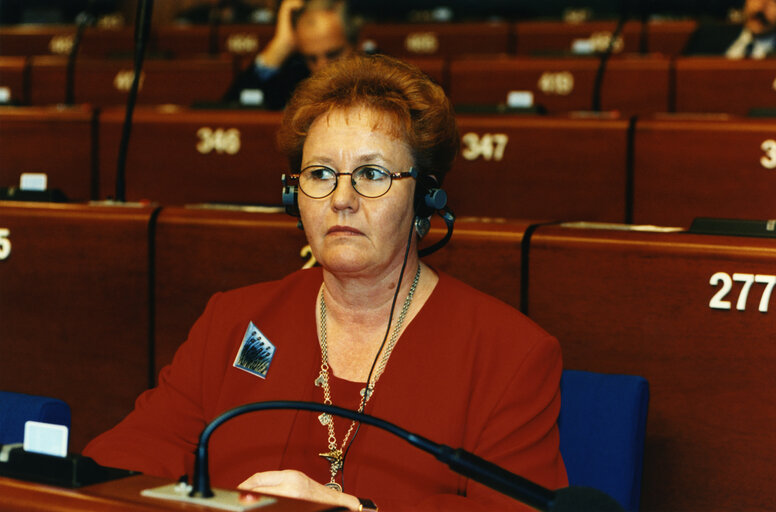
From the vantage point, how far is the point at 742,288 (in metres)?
1.61

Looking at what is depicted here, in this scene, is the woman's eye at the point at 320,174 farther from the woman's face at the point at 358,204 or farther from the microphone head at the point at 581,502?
the microphone head at the point at 581,502

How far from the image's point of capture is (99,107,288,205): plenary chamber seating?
9.27ft

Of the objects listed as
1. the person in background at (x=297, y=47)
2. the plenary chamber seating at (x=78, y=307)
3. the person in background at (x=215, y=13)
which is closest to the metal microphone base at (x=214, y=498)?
the plenary chamber seating at (x=78, y=307)

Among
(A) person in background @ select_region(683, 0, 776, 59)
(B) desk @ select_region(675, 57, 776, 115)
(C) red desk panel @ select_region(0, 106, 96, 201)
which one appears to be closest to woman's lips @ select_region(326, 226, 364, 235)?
(C) red desk panel @ select_region(0, 106, 96, 201)

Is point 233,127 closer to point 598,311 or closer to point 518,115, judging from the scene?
point 518,115

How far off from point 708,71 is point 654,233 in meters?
2.23

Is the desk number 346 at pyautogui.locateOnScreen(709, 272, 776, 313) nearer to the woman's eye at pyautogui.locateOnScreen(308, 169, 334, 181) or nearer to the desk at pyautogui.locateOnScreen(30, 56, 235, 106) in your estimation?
the woman's eye at pyautogui.locateOnScreen(308, 169, 334, 181)

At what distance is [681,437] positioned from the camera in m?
1.66

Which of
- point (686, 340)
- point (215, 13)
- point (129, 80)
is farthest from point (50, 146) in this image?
point (215, 13)

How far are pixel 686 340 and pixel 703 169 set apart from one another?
92 cm

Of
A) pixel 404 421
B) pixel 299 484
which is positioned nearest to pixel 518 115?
pixel 404 421

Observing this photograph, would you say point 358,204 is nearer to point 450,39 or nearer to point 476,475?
point 476,475

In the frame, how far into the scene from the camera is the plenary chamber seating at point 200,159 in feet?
9.27

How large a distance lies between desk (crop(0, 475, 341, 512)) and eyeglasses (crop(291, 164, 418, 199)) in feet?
2.18
